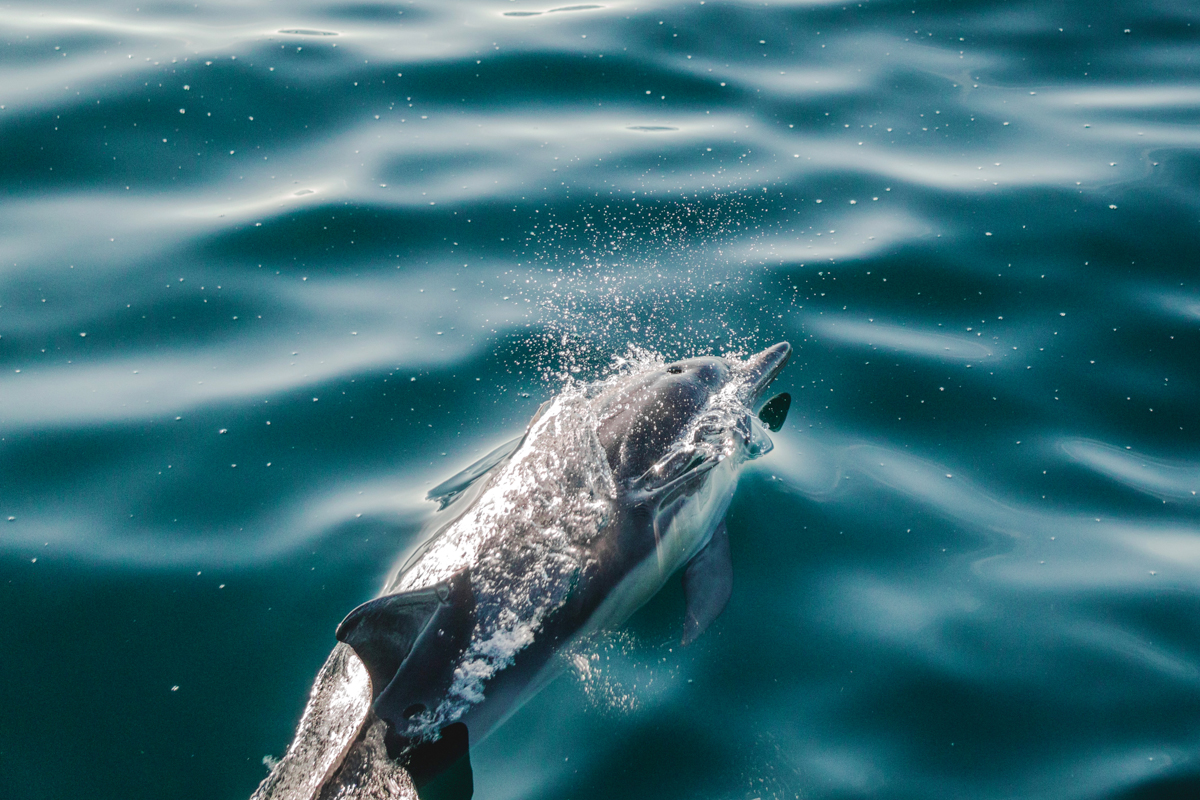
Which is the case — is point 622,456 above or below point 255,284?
below

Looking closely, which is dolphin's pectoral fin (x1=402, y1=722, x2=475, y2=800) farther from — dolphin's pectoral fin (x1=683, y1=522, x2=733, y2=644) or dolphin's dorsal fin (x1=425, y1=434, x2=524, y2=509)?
dolphin's dorsal fin (x1=425, y1=434, x2=524, y2=509)

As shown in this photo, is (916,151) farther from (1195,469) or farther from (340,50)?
(340,50)

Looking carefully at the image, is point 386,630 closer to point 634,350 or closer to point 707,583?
point 707,583

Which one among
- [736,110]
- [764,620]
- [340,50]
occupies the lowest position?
[764,620]

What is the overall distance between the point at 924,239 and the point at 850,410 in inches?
82.5

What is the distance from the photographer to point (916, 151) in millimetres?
7949

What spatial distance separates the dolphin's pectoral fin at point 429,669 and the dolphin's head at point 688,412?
1.16 meters

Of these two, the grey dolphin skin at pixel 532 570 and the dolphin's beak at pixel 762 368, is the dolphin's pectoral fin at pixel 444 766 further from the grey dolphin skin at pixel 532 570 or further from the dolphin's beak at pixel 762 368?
the dolphin's beak at pixel 762 368

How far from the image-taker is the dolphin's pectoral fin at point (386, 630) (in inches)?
124

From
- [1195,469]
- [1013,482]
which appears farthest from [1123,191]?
[1013,482]

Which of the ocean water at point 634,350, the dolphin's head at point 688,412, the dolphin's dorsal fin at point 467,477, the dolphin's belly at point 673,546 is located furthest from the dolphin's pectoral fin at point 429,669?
the dolphin's head at point 688,412

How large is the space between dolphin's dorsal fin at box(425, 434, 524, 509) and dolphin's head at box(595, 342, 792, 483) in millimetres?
536

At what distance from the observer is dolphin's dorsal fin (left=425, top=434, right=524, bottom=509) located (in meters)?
4.57

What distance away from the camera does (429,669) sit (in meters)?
3.36
